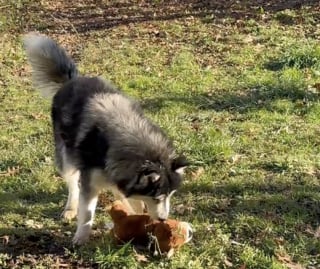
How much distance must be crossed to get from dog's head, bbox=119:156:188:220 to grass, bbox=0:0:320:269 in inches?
14.6

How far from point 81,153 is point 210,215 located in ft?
4.04

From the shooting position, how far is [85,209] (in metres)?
4.48

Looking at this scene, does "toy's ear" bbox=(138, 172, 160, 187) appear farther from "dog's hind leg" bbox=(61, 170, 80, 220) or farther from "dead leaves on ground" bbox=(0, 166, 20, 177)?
"dead leaves on ground" bbox=(0, 166, 20, 177)

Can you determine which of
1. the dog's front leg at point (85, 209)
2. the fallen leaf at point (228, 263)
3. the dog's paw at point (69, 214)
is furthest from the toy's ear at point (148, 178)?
the dog's paw at point (69, 214)

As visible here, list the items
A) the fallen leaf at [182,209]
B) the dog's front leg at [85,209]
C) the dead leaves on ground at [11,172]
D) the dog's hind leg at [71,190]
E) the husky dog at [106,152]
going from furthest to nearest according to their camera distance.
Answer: the dead leaves on ground at [11,172] → the fallen leaf at [182,209] → the dog's hind leg at [71,190] → the dog's front leg at [85,209] → the husky dog at [106,152]

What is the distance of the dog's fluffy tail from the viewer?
5.43 meters

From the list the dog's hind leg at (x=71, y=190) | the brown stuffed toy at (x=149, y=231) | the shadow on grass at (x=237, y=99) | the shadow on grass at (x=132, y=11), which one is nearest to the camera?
the brown stuffed toy at (x=149, y=231)

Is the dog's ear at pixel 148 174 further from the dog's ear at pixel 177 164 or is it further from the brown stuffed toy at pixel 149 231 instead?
the brown stuffed toy at pixel 149 231

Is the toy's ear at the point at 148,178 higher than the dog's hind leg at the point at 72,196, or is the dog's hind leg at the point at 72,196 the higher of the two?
→ the toy's ear at the point at 148,178

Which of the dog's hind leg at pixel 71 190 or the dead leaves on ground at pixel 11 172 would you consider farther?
the dead leaves on ground at pixel 11 172

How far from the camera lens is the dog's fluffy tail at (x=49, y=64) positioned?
543cm

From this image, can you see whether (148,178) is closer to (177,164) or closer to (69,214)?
(177,164)

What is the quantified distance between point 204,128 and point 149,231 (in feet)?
8.46

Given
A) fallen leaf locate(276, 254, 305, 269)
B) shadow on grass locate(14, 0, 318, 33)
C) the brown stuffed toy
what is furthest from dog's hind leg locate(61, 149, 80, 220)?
shadow on grass locate(14, 0, 318, 33)
